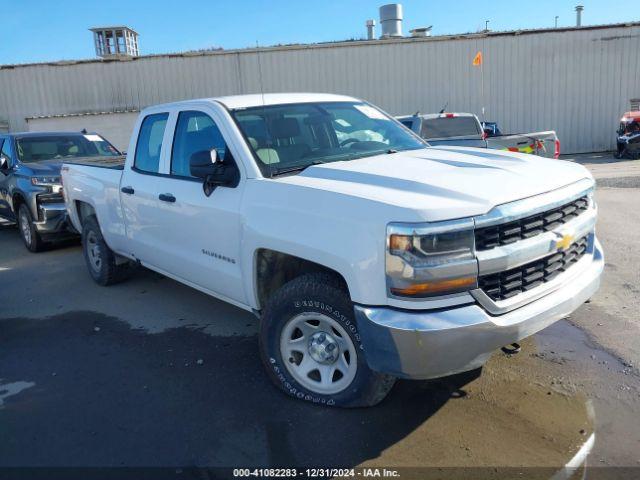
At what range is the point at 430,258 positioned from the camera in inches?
105

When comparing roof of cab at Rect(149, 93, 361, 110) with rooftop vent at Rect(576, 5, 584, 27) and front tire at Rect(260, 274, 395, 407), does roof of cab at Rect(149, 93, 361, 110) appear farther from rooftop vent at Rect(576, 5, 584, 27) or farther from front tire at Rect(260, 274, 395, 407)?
rooftop vent at Rect(576, 5, 584, 27)

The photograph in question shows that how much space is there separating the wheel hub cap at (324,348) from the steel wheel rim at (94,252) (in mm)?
3648

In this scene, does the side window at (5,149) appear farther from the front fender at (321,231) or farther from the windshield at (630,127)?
the windshield at (630,127)

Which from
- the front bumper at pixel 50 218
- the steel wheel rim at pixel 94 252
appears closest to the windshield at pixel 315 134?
the steel wheel rim at pixel 94 252

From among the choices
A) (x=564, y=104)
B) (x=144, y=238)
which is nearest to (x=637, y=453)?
(x=144, y=238)

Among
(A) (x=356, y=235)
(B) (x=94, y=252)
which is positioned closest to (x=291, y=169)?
(A) (x=356, y=235)

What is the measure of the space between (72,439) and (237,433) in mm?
977

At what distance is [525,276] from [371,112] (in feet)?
7.73

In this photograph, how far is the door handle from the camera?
4.29 m

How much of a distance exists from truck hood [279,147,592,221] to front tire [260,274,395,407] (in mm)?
602

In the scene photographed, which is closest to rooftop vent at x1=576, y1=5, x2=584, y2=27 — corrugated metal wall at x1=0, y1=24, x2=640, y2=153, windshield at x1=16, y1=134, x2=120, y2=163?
corrugated metal wall at x1=0, y1=24, x2=640, y2=153

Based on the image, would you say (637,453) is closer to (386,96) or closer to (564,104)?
(386,96)

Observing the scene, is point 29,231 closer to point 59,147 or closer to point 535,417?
point 59,147

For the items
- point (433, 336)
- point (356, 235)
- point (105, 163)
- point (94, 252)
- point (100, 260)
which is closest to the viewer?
point (433, 336)
